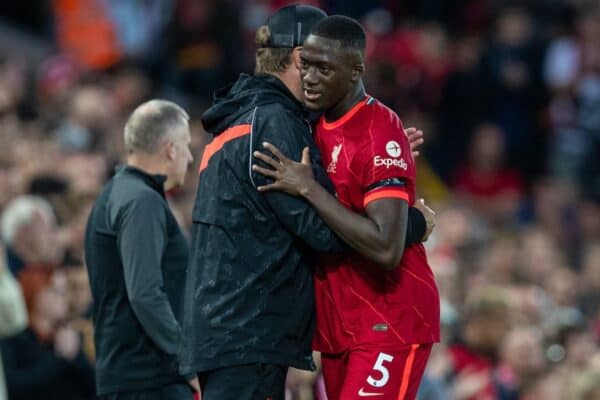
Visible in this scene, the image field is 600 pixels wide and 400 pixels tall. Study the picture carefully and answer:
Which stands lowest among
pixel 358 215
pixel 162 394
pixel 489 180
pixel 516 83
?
pixel 489 180

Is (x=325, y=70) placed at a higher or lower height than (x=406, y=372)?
higher

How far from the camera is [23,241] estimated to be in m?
8.30

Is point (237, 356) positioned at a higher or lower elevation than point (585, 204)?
higher

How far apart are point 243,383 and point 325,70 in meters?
1.14

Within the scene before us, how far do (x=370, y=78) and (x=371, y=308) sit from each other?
8140 mm

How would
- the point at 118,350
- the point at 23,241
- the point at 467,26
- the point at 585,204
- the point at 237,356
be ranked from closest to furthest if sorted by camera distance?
the point at 237,356 < the point at 118,350 < the point at 23,241 < the point at 585,204 < the point at 467,26

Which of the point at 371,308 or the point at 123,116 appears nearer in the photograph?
the point at 371,308

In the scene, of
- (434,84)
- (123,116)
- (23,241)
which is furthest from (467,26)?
(23,241)

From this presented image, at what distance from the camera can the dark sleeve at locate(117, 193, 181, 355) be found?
232 inches

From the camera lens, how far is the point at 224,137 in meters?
5.37

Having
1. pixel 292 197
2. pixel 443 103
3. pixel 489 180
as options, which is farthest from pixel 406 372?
pixel 443 103

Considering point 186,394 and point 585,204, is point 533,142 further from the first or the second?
point 186,394

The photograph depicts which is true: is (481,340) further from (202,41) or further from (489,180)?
(202,41)

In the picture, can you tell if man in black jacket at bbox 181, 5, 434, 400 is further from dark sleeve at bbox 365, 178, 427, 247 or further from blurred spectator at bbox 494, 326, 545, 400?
blurred spectator at bbox 494, 326, 545, 400
